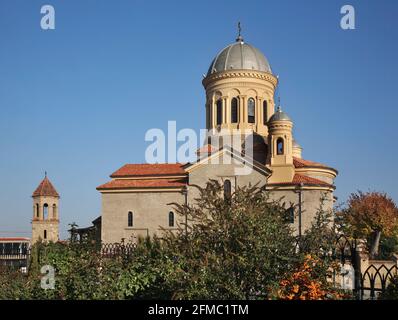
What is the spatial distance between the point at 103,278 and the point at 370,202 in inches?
1575

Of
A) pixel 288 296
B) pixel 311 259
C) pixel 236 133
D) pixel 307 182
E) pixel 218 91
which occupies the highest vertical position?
pixel 218 91

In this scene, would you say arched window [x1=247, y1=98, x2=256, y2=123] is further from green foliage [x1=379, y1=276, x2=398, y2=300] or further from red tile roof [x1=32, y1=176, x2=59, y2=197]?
green foliage [x1=379, y1=276, x2=398, y2=300]

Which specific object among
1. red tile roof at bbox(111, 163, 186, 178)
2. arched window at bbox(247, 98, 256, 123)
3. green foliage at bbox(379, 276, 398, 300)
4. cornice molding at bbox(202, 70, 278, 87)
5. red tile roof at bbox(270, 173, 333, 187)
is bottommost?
green foliage at bbox(379, 276, 398, 300)

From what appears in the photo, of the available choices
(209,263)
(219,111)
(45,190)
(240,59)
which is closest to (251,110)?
(219,111)

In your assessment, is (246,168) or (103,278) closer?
(103,278)

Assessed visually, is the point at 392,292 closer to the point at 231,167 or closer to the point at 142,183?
the point at 231,167

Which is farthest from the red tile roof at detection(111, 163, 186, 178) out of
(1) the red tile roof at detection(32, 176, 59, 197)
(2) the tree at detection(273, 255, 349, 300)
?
(2) the tree at detection(273, 255, 349, 300)

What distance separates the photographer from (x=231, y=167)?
30953mm

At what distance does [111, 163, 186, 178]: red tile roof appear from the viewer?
1294 inches

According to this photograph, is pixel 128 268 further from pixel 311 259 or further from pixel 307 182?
pixel 307 182

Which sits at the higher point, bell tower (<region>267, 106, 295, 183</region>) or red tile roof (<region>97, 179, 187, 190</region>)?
bell tower (<region>267, 106, 295, 183</region>)

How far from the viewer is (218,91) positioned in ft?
116

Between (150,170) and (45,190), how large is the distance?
12.1m
